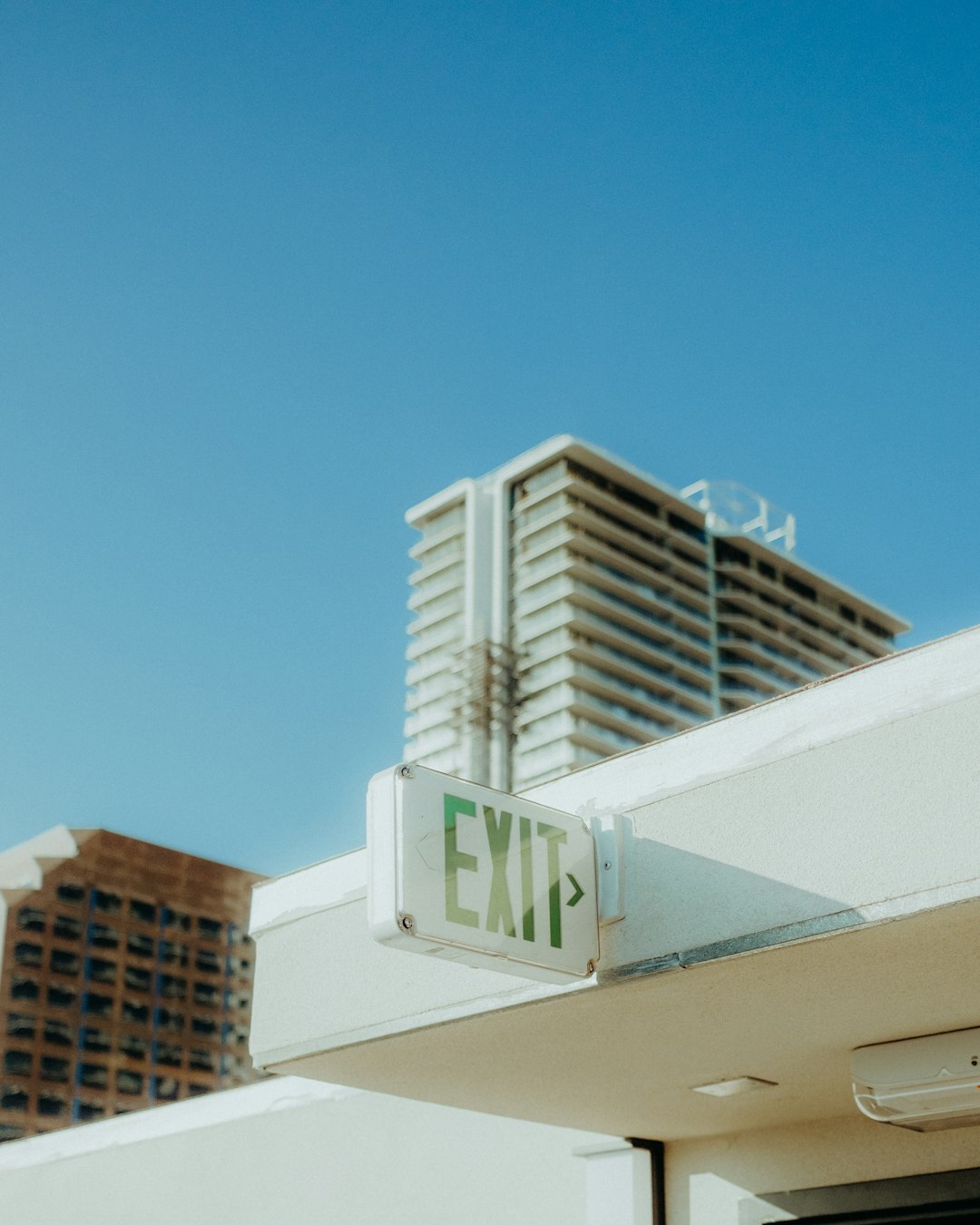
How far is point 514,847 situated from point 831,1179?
2791 millimetres

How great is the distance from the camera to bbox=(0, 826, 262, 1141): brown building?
96.6 metres

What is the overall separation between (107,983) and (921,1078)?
104863mm

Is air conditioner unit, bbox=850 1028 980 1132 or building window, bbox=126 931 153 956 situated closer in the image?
air conditioner unit, bbox=850 1028 980 1132

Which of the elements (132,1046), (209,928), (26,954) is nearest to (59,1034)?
(132,1046)

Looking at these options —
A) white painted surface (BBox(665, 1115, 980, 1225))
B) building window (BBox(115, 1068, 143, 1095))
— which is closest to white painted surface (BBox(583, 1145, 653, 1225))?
white painted surface (BBox(665, 1115, 980, 1225))

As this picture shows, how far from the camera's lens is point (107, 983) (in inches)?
4058

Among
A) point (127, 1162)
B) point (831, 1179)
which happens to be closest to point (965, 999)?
point (831, 1179)

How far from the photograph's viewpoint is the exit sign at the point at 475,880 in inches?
186

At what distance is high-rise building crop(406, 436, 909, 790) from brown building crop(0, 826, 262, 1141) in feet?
72.3

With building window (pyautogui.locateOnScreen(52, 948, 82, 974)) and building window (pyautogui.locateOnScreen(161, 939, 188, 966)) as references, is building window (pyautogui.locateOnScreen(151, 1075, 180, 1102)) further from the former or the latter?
building window (pyautogui.locateOnScreen(52, 948, 82, 974))

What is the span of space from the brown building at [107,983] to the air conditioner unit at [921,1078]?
9212 cm

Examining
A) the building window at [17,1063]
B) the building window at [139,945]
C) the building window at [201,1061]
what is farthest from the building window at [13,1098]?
the building window at [201,1061]

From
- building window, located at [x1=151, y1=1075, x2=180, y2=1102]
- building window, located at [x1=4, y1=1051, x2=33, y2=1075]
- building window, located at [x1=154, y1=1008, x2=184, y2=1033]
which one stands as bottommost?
building window, located at [x1=151, y1=1075, x2=180, y2=1102]

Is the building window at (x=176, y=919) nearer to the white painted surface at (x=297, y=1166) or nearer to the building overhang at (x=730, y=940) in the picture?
the white painted surface at (x=297, y=1166)
